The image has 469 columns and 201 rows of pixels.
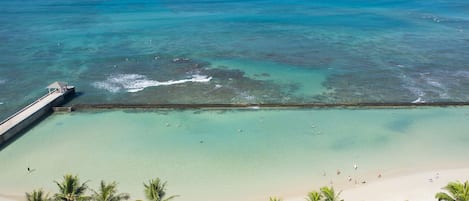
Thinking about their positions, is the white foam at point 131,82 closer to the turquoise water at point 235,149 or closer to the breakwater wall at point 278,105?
the breakwater wall at point 278,105

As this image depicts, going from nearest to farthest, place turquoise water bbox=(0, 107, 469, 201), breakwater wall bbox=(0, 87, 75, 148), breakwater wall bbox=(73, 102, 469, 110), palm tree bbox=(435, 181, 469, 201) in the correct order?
palm tree bbox=(435, 181, 469, 201) → turquoise water bbox=(0, 107, 469, 201) → breakwater wall bbox=(0, 87, 75, 148) → breakwater wall bbox=(73, 102, 469, 110)

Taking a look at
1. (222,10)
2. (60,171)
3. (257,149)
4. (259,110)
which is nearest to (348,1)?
(222,10)

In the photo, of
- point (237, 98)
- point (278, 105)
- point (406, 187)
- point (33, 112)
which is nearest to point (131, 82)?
point (33, 112)

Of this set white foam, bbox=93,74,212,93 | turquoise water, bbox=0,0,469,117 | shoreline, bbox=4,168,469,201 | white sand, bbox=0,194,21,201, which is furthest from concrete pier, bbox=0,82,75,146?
shoreline, bbox=4,168,469,201

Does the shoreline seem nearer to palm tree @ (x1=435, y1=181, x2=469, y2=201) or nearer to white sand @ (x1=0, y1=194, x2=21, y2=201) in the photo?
white sand @ (x1=0, y1=194, x2=21, y2=201)

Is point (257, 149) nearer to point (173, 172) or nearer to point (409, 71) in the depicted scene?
point (173, 172)

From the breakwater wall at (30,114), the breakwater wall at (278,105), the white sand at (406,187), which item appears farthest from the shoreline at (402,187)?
the breakwater wall at (278,105)
